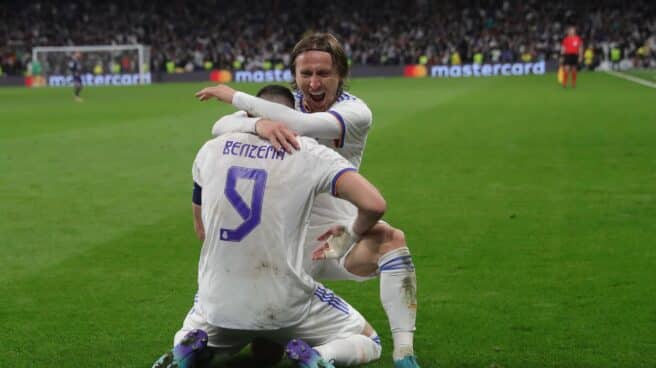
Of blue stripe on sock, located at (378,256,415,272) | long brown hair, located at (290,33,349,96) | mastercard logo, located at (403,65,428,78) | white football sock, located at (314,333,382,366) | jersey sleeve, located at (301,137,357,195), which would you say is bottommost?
mastercard logo, located at (403,65,428,78)

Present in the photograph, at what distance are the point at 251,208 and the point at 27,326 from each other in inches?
88.6

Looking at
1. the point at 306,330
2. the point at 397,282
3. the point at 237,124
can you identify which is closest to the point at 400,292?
the point at 397,282

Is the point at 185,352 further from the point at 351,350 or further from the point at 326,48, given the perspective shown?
the point at 326,48

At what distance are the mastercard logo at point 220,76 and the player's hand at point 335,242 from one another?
47887 mm

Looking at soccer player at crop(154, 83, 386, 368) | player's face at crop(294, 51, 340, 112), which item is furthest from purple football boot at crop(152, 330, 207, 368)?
player's face at crop(294, 51, 340, 112)

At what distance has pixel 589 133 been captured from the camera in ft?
56.2

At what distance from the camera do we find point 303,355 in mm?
4328

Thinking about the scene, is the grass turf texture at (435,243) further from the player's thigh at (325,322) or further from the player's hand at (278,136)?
the player's hand at (278,136)

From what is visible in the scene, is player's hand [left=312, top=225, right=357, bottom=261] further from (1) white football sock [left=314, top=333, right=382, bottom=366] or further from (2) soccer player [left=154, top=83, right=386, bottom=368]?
(1) white football sock [left=314, top=333, right=382, bottom=366]

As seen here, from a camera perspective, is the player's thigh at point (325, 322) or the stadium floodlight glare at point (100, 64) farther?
the stadium floodlight glare at point (100, 64)

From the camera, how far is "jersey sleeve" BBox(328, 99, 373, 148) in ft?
16.6

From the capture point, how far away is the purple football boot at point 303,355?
432 cm

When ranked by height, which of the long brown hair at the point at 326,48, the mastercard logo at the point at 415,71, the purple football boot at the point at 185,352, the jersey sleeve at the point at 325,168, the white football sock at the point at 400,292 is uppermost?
the long brown hair at the point at 326,48

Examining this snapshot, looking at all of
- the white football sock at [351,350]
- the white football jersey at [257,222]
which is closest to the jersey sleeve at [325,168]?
the white football jersey at [257,222]
